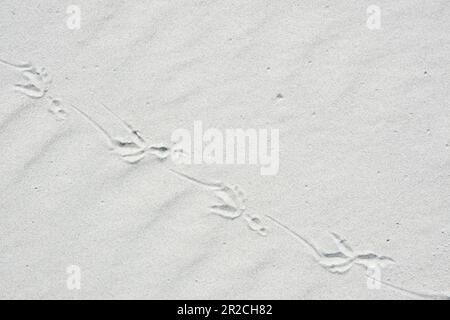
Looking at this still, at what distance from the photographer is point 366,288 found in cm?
252

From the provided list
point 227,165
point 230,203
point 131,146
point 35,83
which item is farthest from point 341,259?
point 35,83

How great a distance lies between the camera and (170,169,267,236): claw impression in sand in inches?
99.7

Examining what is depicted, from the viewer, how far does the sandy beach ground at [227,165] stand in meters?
2.53

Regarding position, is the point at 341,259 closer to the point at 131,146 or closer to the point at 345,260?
the point at 345,260

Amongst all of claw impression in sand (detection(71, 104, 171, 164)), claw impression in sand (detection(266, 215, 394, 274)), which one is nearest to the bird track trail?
claw impression in sand (detection(266, 215, 394, 274))

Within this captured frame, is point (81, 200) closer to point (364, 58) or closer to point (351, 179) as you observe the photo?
point (351, 179)

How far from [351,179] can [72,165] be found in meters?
1.31

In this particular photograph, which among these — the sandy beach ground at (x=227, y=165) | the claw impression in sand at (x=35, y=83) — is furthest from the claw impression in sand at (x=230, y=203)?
the claw impression in sand at (x=35, y=83)

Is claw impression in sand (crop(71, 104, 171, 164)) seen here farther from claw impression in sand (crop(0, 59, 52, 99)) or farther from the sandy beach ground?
claw impression in sand (crop(0, 59, 52, 99))

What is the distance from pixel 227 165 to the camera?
2564mm

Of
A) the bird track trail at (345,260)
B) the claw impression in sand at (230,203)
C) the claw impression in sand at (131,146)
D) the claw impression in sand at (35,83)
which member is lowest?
the bird track trail at (345,260)

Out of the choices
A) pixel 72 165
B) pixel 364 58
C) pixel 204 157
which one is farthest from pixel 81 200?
pixel 364 58

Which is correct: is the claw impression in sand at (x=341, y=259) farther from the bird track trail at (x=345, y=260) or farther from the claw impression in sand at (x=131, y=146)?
the claw impression in sand at (x=131, y=146)
